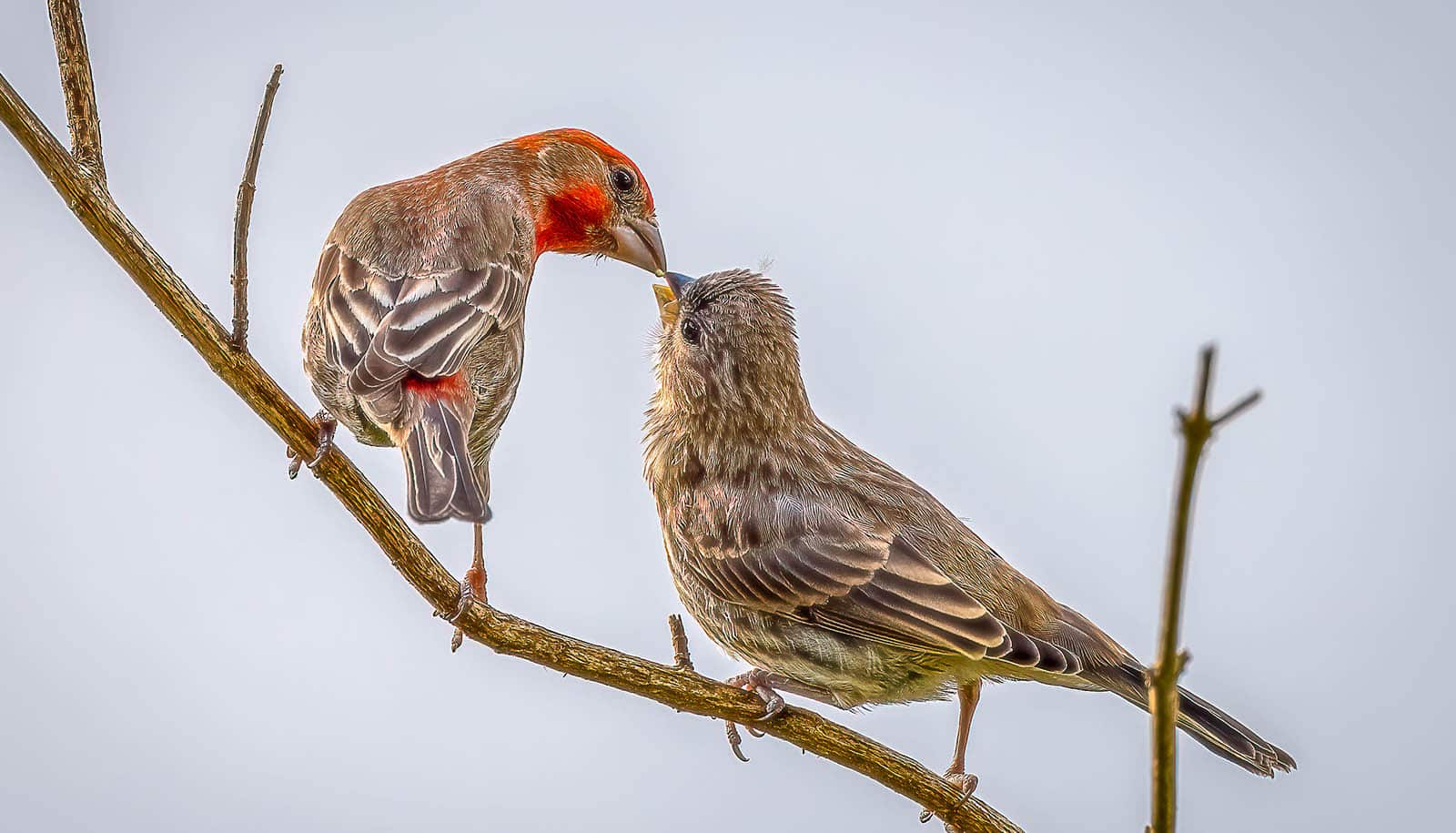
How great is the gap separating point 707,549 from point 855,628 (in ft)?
1.97

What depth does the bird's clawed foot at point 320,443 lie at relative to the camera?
136 inches

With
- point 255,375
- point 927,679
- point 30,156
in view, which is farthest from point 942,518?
point 30,156

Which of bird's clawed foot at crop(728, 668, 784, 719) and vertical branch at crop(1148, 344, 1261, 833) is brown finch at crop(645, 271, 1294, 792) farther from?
vertical branch at crop(1148, 344, 1261, 833)

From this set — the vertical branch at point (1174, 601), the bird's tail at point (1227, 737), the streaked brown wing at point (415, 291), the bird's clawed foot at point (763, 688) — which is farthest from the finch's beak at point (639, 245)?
the vertical branch at point (1174, 601)

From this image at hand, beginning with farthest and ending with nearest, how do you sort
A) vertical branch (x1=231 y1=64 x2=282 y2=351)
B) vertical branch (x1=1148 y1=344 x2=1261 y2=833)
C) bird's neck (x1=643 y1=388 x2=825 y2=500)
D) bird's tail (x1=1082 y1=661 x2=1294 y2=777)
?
bird's neck (x1=643 y1=388 x2=825 y2=500)
bird's tail (x1=1082 y1=661 x2=1294 y2=777)
vertical branch (x1=231 y1=64 x2=282 y2=351)
vertical branch (x1=1148 y1=344 x2=1261 y2=833)

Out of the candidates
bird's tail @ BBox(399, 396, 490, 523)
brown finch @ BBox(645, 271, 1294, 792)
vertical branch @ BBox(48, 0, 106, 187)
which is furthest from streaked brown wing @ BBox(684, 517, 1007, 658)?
vertical branch @ BBox(48, 0, 106, 187)

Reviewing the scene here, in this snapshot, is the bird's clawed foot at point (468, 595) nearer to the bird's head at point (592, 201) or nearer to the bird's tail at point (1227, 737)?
the bird's head at point (592, 201)

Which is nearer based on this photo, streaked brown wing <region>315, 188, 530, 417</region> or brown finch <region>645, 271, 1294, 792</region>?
streaked brown wing <region>315, 188, 530, 417</region>

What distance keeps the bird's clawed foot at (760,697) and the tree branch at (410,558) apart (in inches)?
1.4

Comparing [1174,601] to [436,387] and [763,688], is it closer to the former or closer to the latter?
[763,688]

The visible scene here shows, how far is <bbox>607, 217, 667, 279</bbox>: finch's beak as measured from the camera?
5.28 m

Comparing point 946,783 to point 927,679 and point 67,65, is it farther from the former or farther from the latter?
point 67,65

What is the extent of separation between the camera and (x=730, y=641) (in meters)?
4.47

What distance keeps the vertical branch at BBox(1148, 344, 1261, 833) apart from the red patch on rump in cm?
239
